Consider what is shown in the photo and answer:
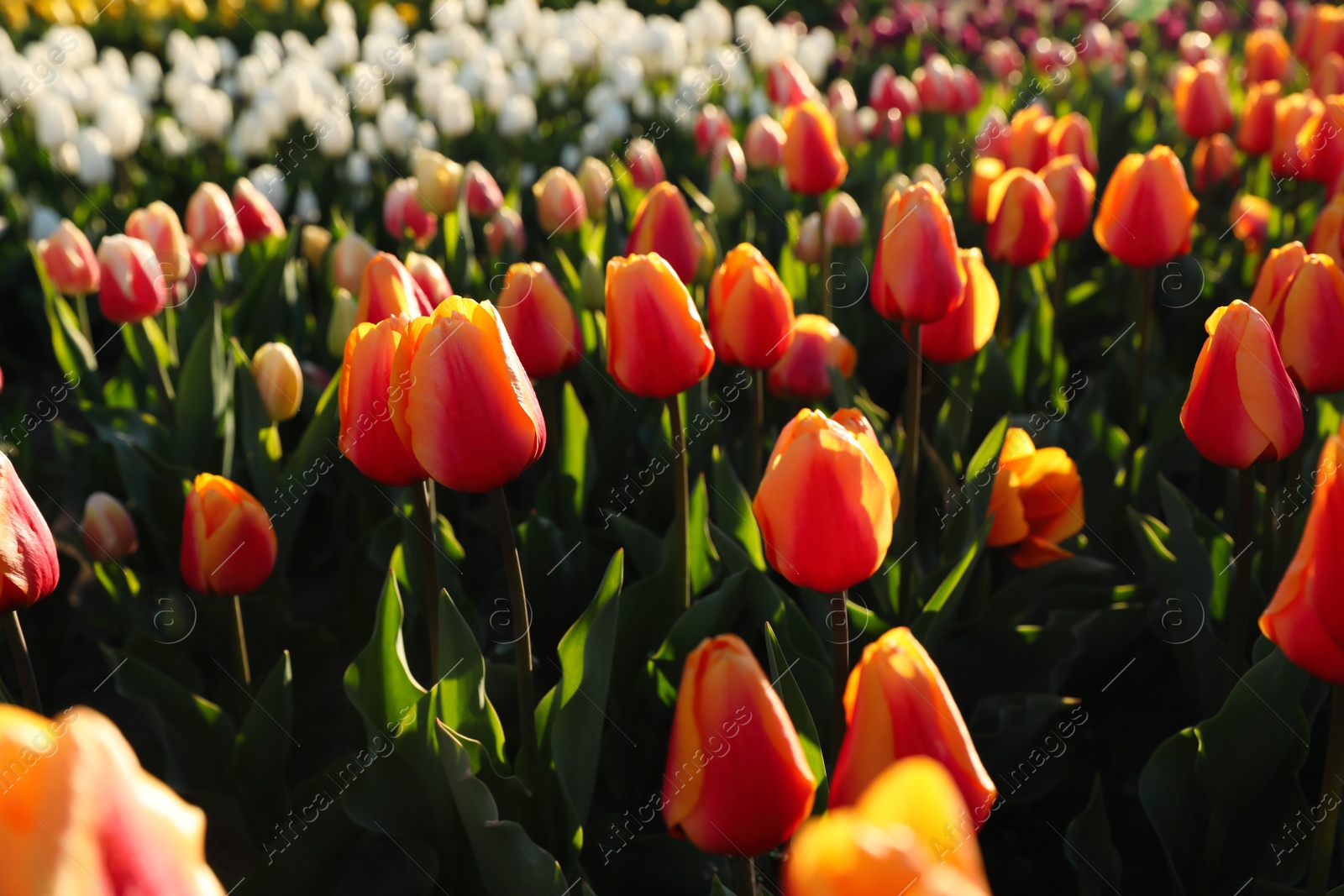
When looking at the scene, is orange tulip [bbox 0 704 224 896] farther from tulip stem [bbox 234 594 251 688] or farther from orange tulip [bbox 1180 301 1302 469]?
tulip stem [bbox 234 594 251 688]

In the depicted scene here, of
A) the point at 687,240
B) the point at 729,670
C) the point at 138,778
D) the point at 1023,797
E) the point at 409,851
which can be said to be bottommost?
the point at 1023,797

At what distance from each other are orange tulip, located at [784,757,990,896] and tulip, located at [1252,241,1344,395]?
4.37ft

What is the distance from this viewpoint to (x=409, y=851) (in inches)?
61.5

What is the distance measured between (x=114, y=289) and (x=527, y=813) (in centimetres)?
152

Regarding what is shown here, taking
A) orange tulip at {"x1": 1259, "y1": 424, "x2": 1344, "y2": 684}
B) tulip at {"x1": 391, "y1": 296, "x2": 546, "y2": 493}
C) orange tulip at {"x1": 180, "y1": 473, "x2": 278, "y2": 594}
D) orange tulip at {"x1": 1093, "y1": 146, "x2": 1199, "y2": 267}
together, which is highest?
tulip at {"x1": 391, "y1": 296, "x2": 546, "y2": 493}

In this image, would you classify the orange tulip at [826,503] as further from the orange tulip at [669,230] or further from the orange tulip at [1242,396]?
the orange tulip at [669,230]

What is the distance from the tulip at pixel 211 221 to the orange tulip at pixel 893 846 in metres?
2.75

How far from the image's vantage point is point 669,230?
2.31 metres

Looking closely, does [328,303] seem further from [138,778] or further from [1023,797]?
[138,778]

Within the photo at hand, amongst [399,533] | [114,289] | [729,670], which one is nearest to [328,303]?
[114,289]

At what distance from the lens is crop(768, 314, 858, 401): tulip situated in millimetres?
2297

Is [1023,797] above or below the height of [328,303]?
below

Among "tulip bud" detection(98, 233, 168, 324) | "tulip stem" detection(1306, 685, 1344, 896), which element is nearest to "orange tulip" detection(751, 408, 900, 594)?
"tulip stem" detection(1306, 685, 1344, 896)

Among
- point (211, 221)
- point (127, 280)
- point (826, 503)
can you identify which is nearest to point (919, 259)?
point (826, 503)
